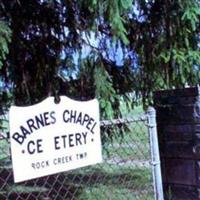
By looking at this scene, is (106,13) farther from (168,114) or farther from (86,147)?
(86,147)

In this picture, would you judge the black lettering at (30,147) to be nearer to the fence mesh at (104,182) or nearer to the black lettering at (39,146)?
the black lettering at (39,146)

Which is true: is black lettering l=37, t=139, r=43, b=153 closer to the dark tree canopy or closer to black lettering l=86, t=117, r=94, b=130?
black lettering l=86, t=117, r=94, b=130

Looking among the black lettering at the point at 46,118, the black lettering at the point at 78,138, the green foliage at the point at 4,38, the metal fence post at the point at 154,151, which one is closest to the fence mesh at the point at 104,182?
the metal fence post at the point at 154,151

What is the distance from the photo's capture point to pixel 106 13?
4.84 metres

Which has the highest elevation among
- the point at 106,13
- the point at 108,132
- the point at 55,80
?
the point at 106,13

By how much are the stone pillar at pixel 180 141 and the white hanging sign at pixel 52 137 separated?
3.42 ft

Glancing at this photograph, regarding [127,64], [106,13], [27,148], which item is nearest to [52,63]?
[127,64]

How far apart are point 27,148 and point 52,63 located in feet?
7.66

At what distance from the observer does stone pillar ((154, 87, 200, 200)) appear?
4.79 meters

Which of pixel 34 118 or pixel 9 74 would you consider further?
pixel 9 74

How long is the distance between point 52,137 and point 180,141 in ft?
5.03

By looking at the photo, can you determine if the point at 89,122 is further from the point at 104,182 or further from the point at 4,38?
the point at 104,182

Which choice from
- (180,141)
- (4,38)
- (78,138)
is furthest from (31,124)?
(180,141)

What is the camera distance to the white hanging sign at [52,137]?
3.64 m
